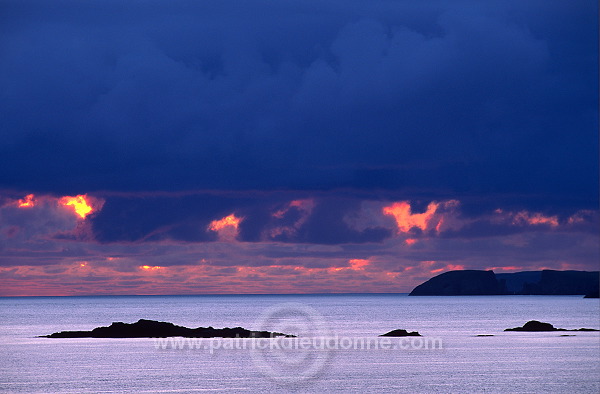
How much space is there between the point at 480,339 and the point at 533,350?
2289 cm

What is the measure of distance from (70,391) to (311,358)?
39.4m

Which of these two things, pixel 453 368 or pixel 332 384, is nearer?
pixel 332 384

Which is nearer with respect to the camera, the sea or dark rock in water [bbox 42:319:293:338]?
the sea

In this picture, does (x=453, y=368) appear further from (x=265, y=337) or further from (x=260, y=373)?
(x=265, y=337)

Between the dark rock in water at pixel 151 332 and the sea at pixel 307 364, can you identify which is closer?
the sea at pixel 307 364

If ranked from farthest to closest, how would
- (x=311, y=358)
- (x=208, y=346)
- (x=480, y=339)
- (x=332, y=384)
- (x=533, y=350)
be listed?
(x=480, y=339)
(x=208, y=346)
(x=533, y=350)
(x=311, y=358)
(x=332, y=384)

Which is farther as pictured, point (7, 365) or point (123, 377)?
point (7, 365)

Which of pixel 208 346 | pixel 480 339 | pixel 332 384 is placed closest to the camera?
pixel 332 384

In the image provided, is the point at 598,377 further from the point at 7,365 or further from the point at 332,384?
the point at 7,365

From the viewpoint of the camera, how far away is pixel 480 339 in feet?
487

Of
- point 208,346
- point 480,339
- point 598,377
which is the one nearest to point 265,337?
point 208,346

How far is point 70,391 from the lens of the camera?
267 feet

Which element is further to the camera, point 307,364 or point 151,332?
point 151,332

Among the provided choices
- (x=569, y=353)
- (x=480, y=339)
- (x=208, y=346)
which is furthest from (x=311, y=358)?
(x=480, y=339)
